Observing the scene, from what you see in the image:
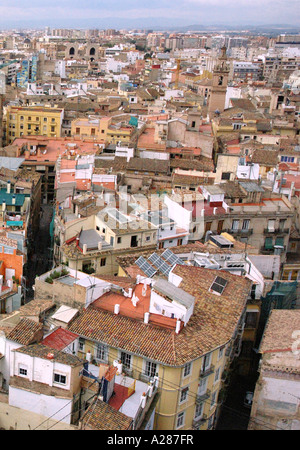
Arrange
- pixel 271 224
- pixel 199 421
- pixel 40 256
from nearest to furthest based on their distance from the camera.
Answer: pixel 199 421 < pixel 271 224 < pixel 40 256

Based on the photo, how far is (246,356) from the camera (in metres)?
17.8

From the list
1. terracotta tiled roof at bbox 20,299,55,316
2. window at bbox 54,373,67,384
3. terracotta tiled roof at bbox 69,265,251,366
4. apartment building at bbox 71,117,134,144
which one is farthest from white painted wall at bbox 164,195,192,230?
apartment building at bbox 71,117,134,144

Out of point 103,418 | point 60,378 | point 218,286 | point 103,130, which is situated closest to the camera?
Result: point 103,418

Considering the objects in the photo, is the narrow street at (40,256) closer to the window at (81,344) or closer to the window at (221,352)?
the window at (81,344)

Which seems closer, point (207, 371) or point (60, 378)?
point (60, 378)

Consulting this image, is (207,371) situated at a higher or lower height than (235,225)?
lower

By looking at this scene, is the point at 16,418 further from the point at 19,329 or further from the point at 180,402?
the point at 180,402

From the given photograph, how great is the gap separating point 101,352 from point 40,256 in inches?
471

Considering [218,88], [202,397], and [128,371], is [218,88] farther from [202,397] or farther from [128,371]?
[128,371]

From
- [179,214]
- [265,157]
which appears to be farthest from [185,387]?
[265,157]

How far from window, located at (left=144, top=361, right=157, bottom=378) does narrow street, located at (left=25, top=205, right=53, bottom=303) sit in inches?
304

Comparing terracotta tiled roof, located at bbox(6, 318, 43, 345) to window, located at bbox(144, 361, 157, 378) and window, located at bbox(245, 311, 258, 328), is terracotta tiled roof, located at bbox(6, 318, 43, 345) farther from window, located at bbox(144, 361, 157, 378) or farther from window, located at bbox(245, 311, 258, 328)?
window, located at bbox(245, 311, 258, 328)

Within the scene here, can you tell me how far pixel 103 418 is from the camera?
1083cm

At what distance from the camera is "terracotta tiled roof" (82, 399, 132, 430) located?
10.7 metres
